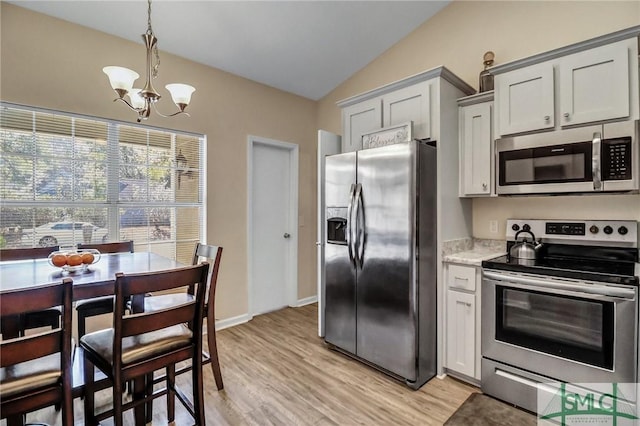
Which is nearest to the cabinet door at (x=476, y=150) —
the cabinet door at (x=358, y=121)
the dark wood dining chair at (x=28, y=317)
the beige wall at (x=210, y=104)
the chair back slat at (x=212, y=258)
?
the cabinet door at (x=358, y=121)

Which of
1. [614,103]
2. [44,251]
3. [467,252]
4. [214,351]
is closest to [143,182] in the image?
[44,251]

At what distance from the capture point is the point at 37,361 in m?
1.34

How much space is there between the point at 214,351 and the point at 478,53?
337 cm

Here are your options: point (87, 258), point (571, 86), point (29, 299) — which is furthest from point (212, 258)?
point (571, 86)

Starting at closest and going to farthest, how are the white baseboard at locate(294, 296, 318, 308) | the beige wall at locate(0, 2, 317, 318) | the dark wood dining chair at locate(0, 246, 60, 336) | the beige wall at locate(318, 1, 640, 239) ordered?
1. the dark wood dining chair at locate(0, 246, 60, 336)
2. the beige wall at locate(318, 1, 640, 239)
3. the beige wall at locate(0, 2, 317, 318)
4. the white baseboard at locate(294, 296, 318, 308)

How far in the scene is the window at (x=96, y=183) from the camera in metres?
2.45

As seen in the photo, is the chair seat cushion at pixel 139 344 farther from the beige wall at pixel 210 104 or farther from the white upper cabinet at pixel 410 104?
the white upper cabinet at pixel 410 104

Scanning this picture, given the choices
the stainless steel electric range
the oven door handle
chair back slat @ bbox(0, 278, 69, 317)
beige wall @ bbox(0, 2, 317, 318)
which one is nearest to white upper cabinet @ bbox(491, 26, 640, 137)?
the stainless steel electric range

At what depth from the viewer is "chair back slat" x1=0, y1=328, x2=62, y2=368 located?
1.13m

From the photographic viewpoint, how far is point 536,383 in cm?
204

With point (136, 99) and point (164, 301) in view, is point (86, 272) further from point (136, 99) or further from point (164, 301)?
point (136, 99)

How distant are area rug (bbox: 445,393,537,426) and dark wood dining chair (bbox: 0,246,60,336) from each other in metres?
2.48

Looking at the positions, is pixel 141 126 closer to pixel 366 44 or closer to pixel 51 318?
pixel 51 318

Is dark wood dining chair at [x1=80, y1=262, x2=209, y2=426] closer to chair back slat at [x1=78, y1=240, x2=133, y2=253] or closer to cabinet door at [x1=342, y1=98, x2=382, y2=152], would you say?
chair back slat at [x1=78, y1=240, x2=133, y2=253]
